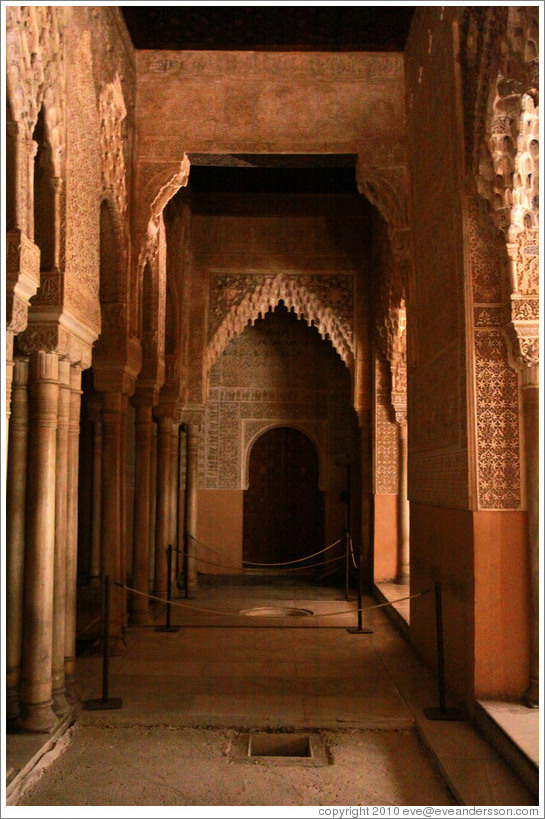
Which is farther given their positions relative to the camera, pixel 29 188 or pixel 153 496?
pixel 153 496

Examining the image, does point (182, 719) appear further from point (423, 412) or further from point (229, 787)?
Result: point (423, 412)

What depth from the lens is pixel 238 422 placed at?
11812 millimetres

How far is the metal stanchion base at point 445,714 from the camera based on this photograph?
439 cm

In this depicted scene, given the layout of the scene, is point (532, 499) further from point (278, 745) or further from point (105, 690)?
point (105, 690)

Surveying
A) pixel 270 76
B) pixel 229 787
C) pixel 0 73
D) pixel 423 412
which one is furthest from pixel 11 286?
pixel 270 76

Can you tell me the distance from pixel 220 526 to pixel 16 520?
7.38 m

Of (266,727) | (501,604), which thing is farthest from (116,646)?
(501,604)

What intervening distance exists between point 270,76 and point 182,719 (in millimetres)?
5449

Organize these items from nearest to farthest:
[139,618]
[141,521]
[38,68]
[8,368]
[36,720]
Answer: [8,368] → [38,68] → [36,720] → [139,618] → [141,521]

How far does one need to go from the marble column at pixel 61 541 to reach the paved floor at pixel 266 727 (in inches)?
10.5

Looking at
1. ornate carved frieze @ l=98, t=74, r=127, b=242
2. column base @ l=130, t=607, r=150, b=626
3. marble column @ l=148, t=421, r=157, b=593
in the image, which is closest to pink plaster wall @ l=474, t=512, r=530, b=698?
ornate carved frieze @ l=98, t=74, r=127, b=242

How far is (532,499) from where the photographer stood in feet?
14.2

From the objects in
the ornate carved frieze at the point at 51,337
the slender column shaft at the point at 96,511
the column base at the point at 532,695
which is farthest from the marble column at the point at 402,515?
the ornate carved frieze at the point at 51,337

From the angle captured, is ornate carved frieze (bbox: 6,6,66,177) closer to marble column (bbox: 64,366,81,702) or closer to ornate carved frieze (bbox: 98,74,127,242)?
ornate carved frieze (bbox: 98,74,127,242)
